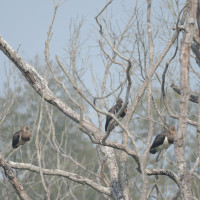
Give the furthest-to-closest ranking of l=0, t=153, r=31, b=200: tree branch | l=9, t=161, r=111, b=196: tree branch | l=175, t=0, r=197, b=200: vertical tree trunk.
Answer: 1. l=9, t=161, r=111, b=196: tree branch
2. l=0, t=153, r=31, b=200: tree branch
3. l=175, t=0, r=197, b=200: vertical tree trunk

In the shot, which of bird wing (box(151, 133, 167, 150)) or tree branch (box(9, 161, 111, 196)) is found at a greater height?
bird wing (box(151, 133, 167, 150))

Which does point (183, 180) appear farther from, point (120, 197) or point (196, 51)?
point (196, 51)

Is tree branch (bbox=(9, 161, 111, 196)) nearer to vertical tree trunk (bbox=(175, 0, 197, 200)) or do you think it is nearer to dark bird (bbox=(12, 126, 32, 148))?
vertical tree trunk (bbox=(175, 0, 197, 200))

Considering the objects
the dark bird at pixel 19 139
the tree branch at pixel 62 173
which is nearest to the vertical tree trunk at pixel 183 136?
the tree branch at pixel 62 173

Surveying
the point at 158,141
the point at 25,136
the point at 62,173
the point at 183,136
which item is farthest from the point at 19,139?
the point at 183,136

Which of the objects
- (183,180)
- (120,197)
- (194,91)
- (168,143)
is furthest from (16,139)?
(183,180)

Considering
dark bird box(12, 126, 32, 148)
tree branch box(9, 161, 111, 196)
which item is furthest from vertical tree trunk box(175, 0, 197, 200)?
dark bird box(12, 126, 32, 148)

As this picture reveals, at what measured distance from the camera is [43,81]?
645 centimetres

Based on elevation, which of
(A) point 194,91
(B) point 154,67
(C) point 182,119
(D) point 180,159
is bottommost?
(D) point 180,159

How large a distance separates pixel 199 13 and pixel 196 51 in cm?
72

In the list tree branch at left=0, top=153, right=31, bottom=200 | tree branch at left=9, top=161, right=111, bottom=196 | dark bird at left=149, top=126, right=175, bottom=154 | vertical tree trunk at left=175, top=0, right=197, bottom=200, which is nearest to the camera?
vertical tree trunk at left=175, top=0, right=197, bottom=200

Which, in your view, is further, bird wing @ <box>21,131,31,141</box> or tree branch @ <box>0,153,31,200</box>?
bird wing @ <box>21,131,31,141</box>

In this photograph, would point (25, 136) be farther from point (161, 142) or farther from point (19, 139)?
point (161, 142)

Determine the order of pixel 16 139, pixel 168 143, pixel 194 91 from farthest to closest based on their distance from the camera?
pixel 16 139 → pixel 168 143 → pixel 194 91
